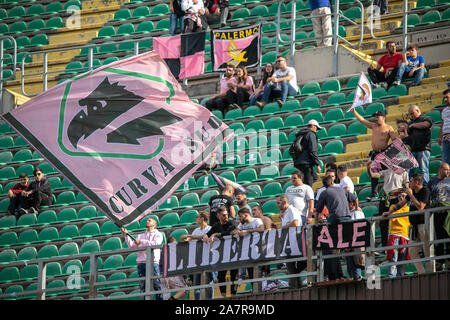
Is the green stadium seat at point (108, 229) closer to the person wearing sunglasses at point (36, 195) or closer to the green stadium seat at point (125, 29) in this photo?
the person wearing sunglasses at point (36, 195)

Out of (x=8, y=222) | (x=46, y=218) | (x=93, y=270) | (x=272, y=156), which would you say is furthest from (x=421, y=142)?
(x=8, y=222)

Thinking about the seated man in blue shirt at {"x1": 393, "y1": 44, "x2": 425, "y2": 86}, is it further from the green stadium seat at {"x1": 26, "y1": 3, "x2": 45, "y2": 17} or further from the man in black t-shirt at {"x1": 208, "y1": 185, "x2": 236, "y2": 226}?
the green stadium seat at {"x1": 26, "y1": 3, "x2": 45, "y2": 17}

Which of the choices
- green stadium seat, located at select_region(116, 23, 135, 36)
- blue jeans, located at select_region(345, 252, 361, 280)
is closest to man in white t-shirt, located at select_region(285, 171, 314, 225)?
blue jeans, located at select_region(345, 252, 361, 280)

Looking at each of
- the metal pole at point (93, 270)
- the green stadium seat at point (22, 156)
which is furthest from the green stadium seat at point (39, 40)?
the metal pole at point (93, 270)

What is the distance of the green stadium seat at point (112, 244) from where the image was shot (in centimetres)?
1859

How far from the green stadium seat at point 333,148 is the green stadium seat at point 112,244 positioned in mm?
3456

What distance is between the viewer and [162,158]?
611 inches

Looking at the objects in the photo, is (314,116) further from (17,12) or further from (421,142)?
(17,12)

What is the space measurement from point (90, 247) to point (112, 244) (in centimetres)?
43

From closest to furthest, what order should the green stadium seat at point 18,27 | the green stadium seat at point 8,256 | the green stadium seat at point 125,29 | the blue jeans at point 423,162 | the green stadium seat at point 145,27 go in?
the blue jeans at point 423,162, the green stadium seat at point 8,256, the green stadium seat at point 145,27, the green stadium seat at point 125,29, the green stadium seat at point 18,27

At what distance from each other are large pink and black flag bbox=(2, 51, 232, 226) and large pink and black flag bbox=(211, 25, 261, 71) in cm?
561

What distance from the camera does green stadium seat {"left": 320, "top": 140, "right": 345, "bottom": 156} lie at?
61.5ft

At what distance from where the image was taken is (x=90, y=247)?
1889 centimetres
